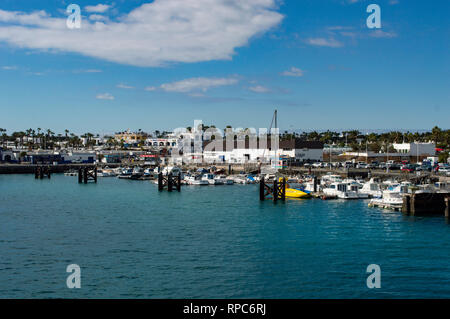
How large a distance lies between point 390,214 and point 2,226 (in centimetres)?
3562

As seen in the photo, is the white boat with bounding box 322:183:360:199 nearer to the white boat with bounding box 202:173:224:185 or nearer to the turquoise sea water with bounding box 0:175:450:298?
the turquoise sea water with bounding box 0:175:450:298

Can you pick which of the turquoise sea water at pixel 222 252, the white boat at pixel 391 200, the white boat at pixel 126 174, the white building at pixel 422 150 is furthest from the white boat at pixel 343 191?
the white building at pixel 422 150

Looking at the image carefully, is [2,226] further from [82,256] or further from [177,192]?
[177,192]

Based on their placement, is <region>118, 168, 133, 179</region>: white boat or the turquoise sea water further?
<region>118, 168, 133, 179</region>: white boat

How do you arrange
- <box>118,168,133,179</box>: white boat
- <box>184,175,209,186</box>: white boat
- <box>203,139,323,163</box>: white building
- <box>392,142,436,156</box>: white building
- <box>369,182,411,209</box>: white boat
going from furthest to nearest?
<box>203,139,323,163</box>: white building
<box>392,142,436,156</box>: white building
<box>118,168,133,179</box>: white boat
<box>184,175,209,186</box>: white boat
<box>369,182,411,209</box>: white boat

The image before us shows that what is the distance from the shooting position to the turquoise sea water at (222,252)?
2150 centimetres

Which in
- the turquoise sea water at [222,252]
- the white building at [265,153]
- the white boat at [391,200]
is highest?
the white building at [265,153]

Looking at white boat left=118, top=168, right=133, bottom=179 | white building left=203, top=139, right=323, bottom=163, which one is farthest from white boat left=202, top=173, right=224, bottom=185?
white building left=203, top=139, right=323, bottom=163

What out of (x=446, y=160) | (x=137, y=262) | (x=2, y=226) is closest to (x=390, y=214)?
(x=137, y=262)

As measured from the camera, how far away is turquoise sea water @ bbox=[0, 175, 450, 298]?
21500 millimetres

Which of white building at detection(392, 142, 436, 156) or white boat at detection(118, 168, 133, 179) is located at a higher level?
white building at detection(392, 142, 436, 156)

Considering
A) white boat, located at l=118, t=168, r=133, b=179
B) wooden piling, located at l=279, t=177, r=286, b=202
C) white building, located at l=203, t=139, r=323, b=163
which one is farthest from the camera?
white building, located at l=203, t=139, r=323, b=163

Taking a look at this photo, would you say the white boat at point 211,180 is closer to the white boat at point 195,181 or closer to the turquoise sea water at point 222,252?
the white boat at point 195,181
